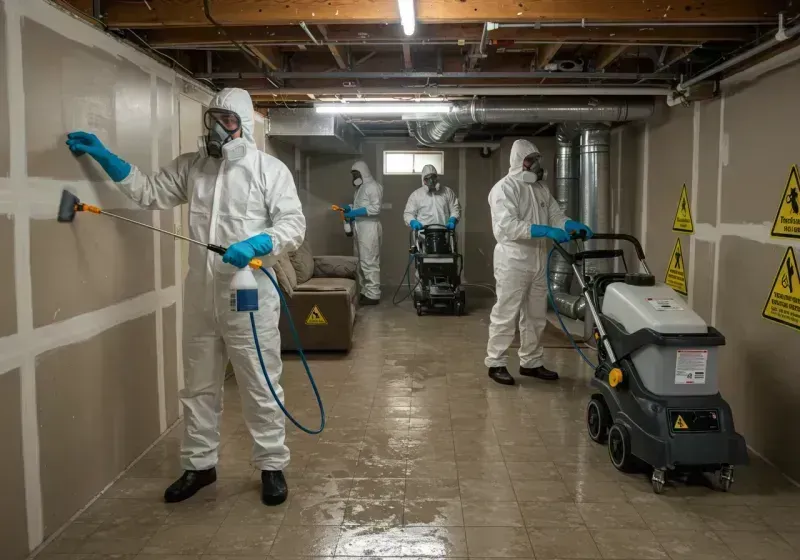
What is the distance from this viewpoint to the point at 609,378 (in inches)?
118

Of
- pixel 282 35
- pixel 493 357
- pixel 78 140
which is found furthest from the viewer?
pixel 493 357

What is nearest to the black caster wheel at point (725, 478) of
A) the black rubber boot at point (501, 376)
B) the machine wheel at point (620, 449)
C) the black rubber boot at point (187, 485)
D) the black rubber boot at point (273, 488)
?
the machine wheel at point (620, 449)

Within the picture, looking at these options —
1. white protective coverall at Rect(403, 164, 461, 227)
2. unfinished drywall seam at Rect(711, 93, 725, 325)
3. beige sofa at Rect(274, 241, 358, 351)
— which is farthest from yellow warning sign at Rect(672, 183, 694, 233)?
white protective coverall at Rect(403, 164, 461, 227)

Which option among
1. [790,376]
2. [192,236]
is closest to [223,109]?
[192,236]

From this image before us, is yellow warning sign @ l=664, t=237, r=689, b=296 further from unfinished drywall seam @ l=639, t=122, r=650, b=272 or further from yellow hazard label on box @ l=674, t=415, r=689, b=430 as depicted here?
yellow hazard label on box @ l=674, t=415, r=689, b=430

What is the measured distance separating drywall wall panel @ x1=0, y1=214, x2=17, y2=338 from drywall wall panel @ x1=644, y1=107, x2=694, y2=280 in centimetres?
356

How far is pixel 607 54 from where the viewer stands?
367 centimetres

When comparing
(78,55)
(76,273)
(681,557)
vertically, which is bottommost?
(681,557)

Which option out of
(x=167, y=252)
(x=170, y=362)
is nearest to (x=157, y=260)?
(x=167, y=252)

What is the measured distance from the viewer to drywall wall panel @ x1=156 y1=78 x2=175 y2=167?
10.6 ft

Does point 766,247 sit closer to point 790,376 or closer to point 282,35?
point 790,376

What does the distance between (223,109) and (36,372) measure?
1214 millimetres

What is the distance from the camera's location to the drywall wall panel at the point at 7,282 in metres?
1.99

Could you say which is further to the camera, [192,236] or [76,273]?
[192,236]
